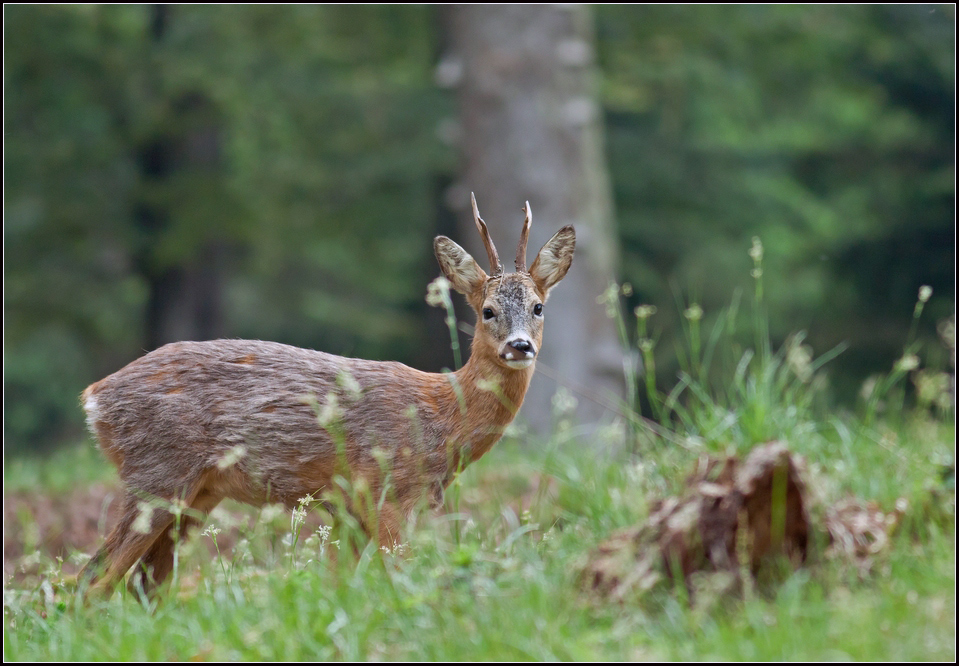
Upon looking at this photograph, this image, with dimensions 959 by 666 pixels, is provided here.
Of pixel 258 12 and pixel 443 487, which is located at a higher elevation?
pixel 258 12

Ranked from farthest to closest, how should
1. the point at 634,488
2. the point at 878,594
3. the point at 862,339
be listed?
the point at 862,339, the point at 634,488, the point at 878,594

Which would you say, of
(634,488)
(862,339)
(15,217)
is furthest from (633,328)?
(634,488)

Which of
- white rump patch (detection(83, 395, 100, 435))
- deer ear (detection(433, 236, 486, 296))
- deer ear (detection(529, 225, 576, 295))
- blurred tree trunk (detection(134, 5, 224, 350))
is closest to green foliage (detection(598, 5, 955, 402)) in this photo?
blurred tree trunk (detection(134, 5, 224, 350))

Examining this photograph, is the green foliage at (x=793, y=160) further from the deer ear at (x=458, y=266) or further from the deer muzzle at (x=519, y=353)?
the deer muzzle at (x=519, y=353)

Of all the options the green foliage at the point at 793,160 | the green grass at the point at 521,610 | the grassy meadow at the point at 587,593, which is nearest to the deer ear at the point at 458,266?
the grassy meadow at the point at 587,593

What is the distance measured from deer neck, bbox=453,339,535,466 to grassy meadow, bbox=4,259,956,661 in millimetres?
285

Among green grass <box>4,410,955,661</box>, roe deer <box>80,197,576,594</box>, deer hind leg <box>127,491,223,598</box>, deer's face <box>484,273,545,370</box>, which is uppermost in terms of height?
deer's face <box>484,273,545,370</box>

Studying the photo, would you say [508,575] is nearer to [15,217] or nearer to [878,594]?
[878,594]

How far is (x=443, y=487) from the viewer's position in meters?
4.60

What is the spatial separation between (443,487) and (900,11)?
35.3ft

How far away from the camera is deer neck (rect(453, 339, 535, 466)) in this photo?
184 inches

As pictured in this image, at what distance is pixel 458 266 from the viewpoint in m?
4.88

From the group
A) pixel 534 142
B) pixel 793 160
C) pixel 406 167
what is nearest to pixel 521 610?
pixel 534 142

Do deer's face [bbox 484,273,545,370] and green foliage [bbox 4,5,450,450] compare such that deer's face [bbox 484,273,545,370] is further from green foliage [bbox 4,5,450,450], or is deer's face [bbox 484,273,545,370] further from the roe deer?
green foliage [bbox 4,5,450,450]
